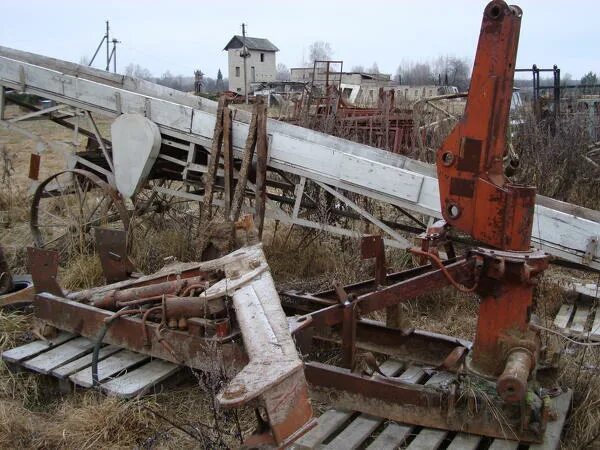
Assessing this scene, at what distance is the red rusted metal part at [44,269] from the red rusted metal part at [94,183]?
1.40 meters

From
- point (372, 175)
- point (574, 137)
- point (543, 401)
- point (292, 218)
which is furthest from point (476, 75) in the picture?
point (574, 137)

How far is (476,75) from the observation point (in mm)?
2949

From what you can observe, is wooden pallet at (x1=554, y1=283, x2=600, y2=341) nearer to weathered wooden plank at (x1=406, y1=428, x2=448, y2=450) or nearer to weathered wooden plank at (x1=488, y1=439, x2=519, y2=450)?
weathered wooden plank at (x1=488, y1=439, x2=519, y2=450)

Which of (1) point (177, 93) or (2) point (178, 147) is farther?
(1) point (177, 93)

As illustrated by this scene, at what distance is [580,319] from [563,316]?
0.14 metres

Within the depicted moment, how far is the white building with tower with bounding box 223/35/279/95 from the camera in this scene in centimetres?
5936

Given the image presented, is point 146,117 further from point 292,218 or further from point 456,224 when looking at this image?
point 456,224

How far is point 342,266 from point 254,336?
274 cm

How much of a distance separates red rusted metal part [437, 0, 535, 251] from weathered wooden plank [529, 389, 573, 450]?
99cm

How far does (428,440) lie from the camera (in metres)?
3.10

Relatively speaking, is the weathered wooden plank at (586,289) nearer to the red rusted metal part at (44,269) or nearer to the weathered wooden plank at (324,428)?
the weathered wooden plank at (324,428)

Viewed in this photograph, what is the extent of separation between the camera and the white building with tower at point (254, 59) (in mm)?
59359

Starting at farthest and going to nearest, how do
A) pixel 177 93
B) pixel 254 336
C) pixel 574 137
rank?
pixel 574 137 < pixel 177 93 < pixel 254 336

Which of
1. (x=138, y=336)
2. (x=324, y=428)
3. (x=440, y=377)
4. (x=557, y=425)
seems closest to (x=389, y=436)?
(x=324, y=428)
